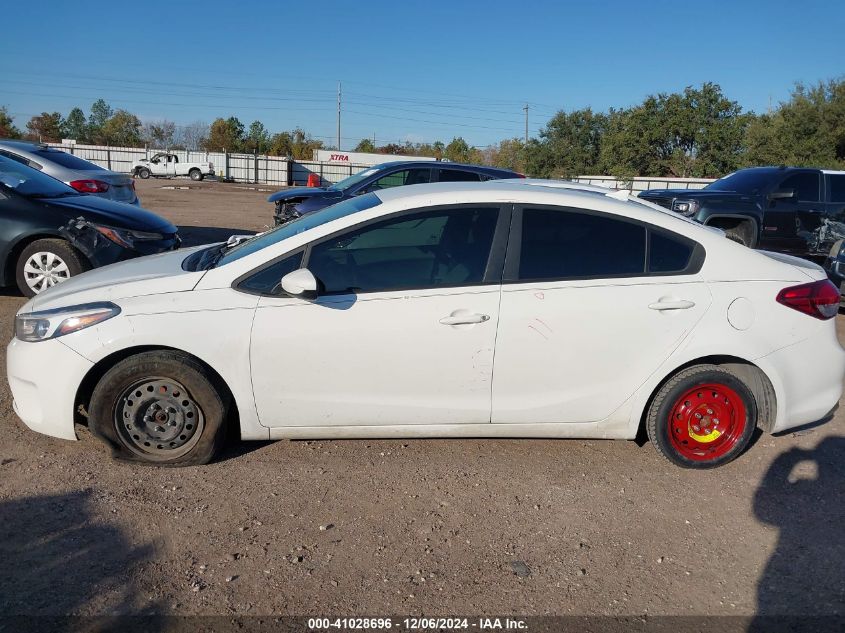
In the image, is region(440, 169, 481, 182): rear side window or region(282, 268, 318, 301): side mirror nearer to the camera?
region(282, 268, 318, 301): side mirror

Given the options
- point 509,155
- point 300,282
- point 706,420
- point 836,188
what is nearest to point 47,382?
point 300,282

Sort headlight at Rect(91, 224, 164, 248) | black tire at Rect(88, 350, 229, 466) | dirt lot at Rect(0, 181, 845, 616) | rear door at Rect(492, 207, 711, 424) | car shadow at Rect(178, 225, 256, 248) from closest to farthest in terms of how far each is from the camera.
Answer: dirt lot at Rect(0, 181, 845, 616) → black tire at Rect(88, 350, 229, 466) → rear door at Rect(492, 207, 711, 424) → headlight at Rect(91, 224, 164, 248) → car shadow at Rect(178, 225, 256, 248)

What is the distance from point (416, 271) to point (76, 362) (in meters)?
1.89

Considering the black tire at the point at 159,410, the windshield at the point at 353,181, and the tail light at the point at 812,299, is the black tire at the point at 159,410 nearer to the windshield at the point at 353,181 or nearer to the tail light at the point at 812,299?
the tail light at the point at 812,299

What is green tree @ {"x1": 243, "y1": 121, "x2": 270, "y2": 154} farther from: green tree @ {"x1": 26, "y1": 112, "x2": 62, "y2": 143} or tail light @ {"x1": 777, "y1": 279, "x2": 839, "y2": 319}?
tail light @ {"x1": 777, "y1": 279, "x2": 839, "y2": 319}

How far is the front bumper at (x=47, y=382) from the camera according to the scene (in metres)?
3.92

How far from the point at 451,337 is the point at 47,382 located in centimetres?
221

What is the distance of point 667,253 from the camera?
4191 mm

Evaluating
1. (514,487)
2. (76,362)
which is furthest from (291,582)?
(76,362)

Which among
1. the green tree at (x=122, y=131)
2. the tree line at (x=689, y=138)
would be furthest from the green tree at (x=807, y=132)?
the green tree at (x=122, y=131)

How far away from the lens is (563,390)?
163 inches

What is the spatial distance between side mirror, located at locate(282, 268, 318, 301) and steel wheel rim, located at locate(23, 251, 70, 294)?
14.9ft

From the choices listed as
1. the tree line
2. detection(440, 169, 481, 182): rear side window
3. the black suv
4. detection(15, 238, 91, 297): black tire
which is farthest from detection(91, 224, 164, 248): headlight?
the tree line

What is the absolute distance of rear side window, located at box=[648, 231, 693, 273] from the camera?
418 cm
